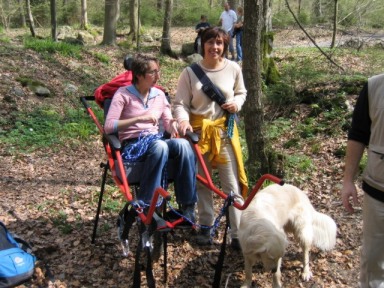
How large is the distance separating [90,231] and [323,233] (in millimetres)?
2481

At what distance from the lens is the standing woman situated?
12.1 feet

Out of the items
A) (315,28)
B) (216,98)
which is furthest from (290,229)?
(315,28)

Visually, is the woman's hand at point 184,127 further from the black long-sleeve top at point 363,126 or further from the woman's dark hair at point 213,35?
the black long-sleeve top at point 363,126

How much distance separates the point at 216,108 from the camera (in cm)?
382

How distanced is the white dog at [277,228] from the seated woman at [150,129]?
614mm

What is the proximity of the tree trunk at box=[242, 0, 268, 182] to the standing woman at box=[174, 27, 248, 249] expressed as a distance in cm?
108

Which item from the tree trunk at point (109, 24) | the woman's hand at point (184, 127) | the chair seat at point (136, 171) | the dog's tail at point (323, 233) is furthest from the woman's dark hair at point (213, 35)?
the tree trunk at point (109, 24)

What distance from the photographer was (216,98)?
3.73 metres

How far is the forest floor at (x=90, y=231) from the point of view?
12.1 feet

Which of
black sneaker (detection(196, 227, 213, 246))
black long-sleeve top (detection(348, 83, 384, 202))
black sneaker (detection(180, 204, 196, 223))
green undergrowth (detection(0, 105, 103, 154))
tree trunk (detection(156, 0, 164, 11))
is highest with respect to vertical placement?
tree trunk (detection(156, 0, 164, 11))

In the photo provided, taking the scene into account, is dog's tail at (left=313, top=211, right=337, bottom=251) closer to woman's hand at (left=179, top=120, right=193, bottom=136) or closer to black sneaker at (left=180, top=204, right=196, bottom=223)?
black sneaker at (left=180, top=204, right=196, bottom=223)

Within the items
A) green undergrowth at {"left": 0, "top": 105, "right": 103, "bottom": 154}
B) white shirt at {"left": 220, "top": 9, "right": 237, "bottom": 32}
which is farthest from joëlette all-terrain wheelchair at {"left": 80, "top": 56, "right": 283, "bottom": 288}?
white shirt at {"left": 220, "top": 9, "right": 237, "bottom": 32}

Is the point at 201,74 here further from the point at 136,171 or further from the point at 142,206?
the point at 142,206

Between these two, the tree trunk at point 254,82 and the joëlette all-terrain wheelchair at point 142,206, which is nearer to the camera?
the joëlette all-terrain wheelchair at point 142,206
